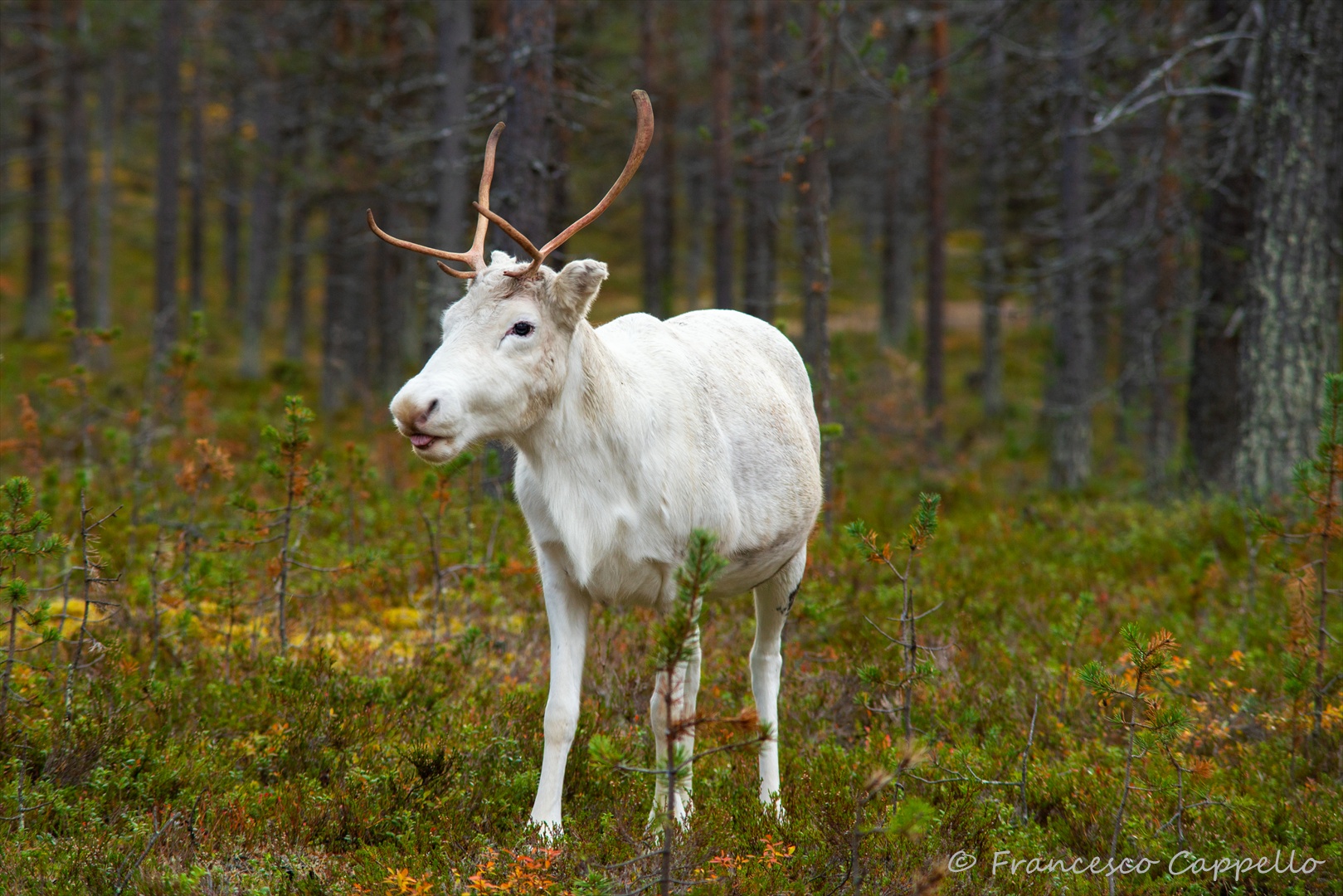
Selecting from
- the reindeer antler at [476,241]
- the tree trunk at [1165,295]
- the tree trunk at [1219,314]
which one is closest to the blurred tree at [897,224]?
the tree trunk at [1165,295]

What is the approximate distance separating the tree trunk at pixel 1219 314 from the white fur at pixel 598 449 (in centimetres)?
706

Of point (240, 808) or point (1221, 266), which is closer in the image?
point (240, 808)

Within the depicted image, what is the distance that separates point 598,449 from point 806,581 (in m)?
3.32

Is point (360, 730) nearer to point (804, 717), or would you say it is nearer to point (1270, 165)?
point (804, 717)

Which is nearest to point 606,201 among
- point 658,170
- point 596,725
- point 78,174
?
point 596,725

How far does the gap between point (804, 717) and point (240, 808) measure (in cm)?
263

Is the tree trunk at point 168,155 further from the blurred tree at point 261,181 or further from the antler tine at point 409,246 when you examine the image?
the antler tine at point 409,246

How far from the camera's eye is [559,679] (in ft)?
12.2

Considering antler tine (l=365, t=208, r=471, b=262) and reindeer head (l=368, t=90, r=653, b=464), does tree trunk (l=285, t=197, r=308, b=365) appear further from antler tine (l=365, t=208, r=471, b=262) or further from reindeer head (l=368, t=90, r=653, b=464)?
reindeer head (l=368, t=90, r=653, b=464)

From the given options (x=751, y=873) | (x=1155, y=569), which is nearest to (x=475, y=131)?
(x=1155, y=569)

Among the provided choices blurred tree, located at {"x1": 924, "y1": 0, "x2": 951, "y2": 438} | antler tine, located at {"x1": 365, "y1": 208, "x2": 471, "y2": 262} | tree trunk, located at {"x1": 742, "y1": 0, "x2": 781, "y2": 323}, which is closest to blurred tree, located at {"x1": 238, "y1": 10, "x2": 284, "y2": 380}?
tree trunk, located at {"x1": 742, "y1": 0, "x2": 781, "y2": 323}

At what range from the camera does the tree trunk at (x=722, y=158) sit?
61.4ft

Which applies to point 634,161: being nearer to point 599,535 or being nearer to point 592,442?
point 592,442

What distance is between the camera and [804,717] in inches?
197
